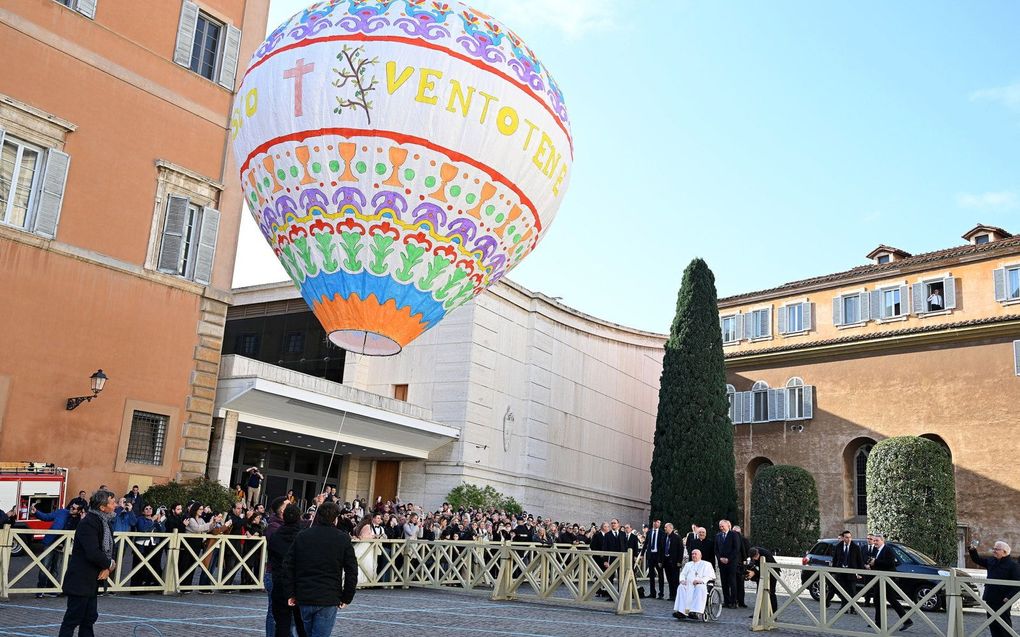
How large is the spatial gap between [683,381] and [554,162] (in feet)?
77.9

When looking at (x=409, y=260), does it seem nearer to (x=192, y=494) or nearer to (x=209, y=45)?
(x=192, y=494)

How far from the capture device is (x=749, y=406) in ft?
123

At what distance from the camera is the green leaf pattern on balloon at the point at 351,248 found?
10.9m

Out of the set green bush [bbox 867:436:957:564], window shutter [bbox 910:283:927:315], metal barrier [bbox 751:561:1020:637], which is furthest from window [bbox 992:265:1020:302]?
metal barrier [bbox 751:561:1020:637]

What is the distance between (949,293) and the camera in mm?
32781

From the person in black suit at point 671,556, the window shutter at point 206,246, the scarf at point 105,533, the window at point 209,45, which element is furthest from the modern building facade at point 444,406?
the scarf at point 105,533

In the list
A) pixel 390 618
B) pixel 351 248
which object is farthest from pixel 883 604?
pixel 351 248

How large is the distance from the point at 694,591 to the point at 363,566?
22.4 feet

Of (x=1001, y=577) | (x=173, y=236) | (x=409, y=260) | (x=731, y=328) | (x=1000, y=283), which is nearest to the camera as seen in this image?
(x=409, y=260)

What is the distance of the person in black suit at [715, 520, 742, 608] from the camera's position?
17531 mm

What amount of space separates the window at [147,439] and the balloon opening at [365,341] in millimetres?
11949

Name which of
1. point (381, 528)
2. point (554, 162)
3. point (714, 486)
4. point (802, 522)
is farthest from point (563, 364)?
point (554, 162)

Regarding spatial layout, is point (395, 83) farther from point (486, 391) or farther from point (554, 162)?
point (486, 391)

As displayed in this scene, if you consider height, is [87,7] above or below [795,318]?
above
